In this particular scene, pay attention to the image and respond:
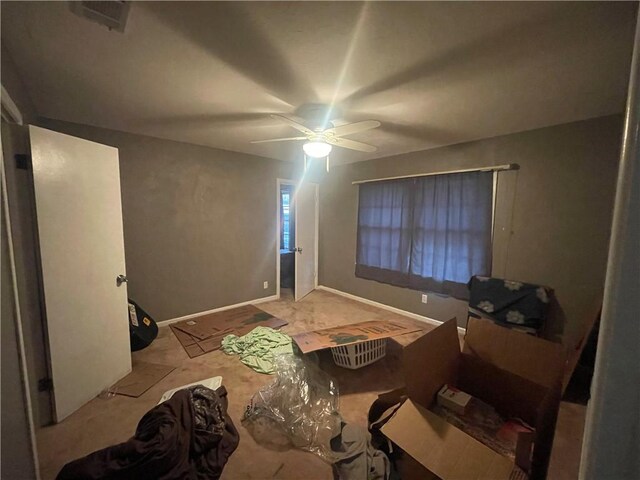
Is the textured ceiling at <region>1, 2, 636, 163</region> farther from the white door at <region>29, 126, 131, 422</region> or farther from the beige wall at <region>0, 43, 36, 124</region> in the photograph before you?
the white door at <region>29, 126, 131, 422</region>

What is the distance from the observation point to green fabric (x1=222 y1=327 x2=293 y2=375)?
2.32 meters

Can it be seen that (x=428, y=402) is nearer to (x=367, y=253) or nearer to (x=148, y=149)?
(x=367, y=253)

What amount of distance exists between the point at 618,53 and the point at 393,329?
7.44 ft

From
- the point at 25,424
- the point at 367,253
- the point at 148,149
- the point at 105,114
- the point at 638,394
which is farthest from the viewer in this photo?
the point at 367,253

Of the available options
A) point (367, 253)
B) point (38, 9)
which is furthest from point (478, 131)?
point (38, 9)

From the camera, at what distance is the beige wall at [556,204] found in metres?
2.16

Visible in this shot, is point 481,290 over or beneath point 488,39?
beneath

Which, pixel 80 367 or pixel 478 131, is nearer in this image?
pixel 80 367

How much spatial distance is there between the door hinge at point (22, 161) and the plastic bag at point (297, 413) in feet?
6.77

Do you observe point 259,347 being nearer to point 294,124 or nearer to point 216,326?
point 216,326

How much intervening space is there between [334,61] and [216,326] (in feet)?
9.66

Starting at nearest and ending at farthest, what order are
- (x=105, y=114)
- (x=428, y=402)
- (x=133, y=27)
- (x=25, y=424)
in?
(x=25, y=424), (x=133, y=27), (x=428, y=402), (x=105, y=114)

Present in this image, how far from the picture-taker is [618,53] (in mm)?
1357

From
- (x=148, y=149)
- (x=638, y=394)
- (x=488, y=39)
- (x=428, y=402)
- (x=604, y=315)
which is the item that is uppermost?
(x=488, y=39)
